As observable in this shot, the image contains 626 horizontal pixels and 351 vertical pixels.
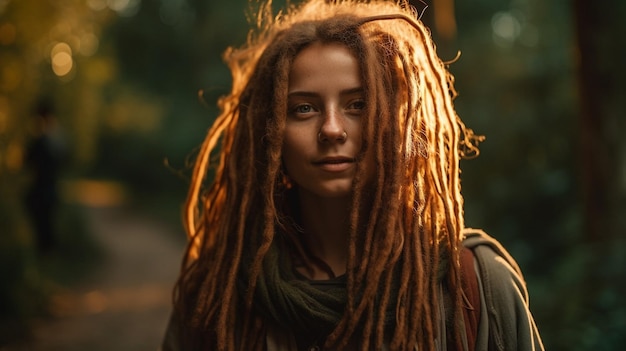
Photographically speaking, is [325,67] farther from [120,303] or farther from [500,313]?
[120,303]

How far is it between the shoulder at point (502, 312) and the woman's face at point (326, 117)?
543 mm

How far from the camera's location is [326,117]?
6.46 ft

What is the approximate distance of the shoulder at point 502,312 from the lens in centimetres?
189

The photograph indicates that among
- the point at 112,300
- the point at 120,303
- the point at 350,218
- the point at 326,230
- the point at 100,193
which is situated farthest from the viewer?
the point at 100,193

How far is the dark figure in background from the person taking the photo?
28.5ft

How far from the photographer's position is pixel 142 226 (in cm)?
1587

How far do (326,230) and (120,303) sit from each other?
6582 mm

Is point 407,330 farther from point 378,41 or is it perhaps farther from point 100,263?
point 100,263

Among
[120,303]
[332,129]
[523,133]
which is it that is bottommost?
[120,303]

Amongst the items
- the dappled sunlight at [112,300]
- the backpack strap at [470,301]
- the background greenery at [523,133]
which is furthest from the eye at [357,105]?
the dappled sunlight at [112,300]

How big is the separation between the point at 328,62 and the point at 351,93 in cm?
13

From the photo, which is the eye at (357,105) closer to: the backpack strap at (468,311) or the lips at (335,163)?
the lips at (335,163)

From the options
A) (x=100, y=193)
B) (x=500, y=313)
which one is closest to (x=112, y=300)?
(x=500, y=313)

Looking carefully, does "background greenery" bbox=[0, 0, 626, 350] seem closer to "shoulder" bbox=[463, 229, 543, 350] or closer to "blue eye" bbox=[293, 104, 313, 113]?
"blue eye" bbox=[293, 104, 313, 113]
